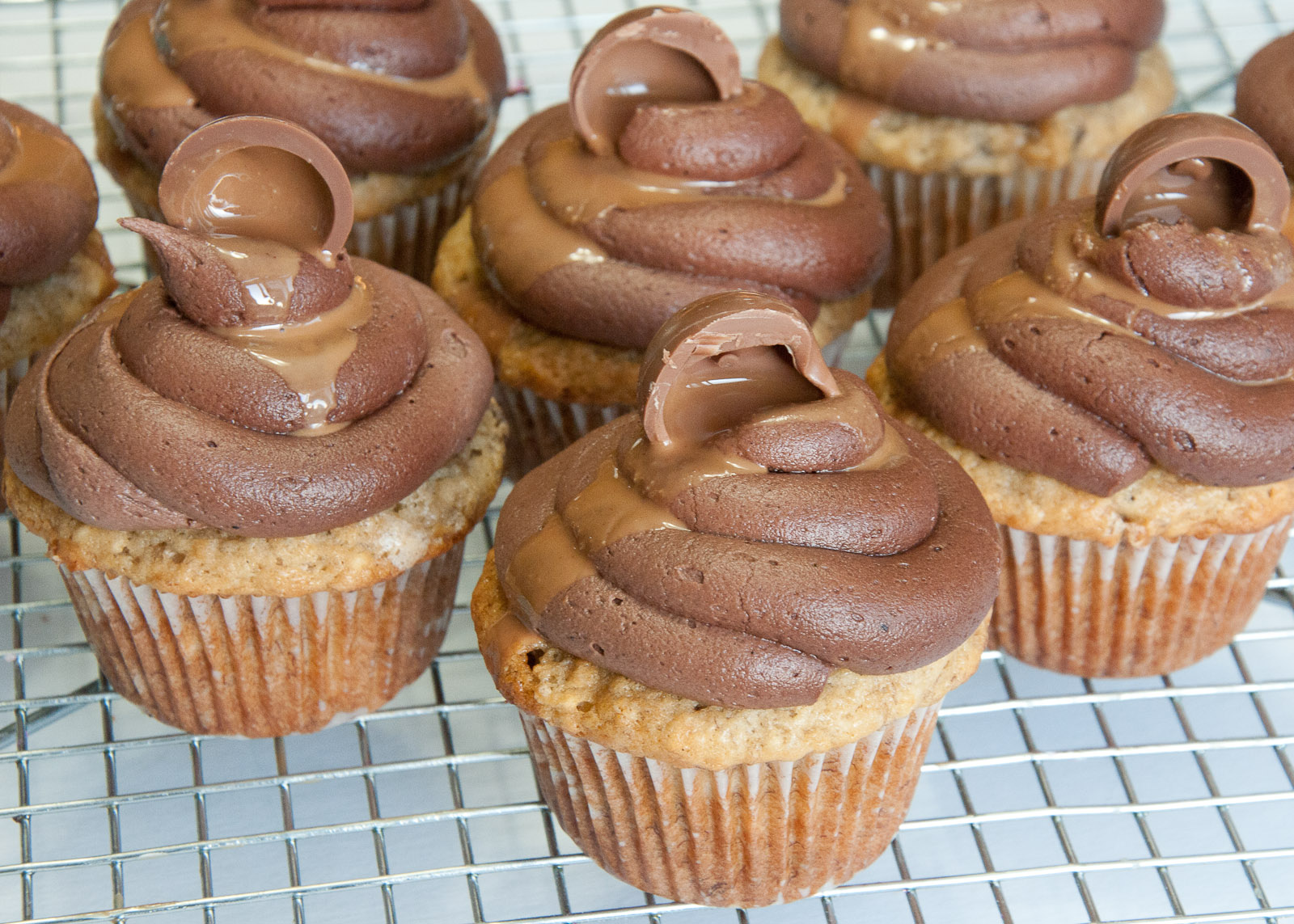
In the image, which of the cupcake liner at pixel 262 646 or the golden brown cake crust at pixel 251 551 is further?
the cupcake liner at pixel 262 646

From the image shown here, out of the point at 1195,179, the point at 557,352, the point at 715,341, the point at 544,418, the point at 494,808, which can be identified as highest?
the point at 1195,179

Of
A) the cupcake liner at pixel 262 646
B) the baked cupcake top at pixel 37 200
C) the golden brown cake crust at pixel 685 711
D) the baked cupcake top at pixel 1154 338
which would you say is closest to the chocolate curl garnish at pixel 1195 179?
the baked cupcake top at pixel 1154 338

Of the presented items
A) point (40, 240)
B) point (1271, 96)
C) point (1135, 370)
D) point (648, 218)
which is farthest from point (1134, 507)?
point (40, 240)

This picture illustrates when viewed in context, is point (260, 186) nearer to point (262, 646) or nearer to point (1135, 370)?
point (262, 646)

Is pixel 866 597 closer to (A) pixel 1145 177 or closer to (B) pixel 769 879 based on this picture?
(B) pixel 769 879

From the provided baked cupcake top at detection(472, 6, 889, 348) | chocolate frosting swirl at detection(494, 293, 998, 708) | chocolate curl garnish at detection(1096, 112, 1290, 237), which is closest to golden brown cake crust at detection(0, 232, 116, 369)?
baked cupcake top at detection(472, 6, 889, 348)

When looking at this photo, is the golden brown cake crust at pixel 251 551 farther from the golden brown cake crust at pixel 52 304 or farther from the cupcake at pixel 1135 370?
the cupcake at pixel 1135 370
